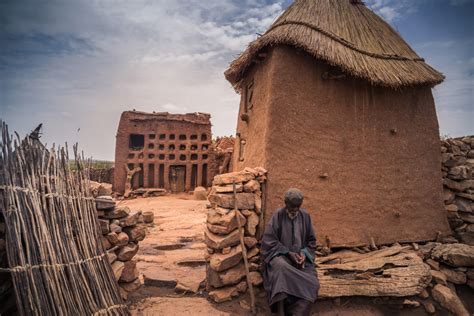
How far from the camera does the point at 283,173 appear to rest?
4418mm

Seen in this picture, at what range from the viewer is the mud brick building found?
14898mm

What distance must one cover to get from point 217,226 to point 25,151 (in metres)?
2.49

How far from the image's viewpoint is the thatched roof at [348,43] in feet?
15.1

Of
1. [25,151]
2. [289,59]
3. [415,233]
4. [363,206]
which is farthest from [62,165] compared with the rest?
[415,233]

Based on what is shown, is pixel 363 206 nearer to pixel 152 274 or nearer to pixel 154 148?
pixel 152 274

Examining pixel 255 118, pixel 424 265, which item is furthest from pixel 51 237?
pixel 424 265

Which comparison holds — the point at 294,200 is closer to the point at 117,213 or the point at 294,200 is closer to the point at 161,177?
the point at 117,213

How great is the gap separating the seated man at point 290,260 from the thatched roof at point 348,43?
250 centimetres

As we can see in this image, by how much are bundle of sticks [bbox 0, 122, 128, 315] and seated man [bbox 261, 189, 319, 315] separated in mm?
1871

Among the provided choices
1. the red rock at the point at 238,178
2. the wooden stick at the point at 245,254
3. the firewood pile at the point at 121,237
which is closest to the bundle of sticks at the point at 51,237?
the firewood pile at the point at 121,237

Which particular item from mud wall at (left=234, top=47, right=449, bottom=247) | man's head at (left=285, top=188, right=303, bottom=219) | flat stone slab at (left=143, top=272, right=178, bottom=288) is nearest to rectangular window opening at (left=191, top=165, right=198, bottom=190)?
mud wall at (left=234, top=47, right=449, bottom=247)

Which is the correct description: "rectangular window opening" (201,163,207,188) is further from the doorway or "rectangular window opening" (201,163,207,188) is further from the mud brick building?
the doorway

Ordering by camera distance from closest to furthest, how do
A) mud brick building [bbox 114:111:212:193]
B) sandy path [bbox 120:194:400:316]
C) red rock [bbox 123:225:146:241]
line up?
1. sandy path [bbox 120:194:400:316]
2. red rock [bbox 123:225:146:241]
3. mud brick building [bbox 114:111:212:193]

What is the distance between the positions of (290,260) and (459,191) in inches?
174
